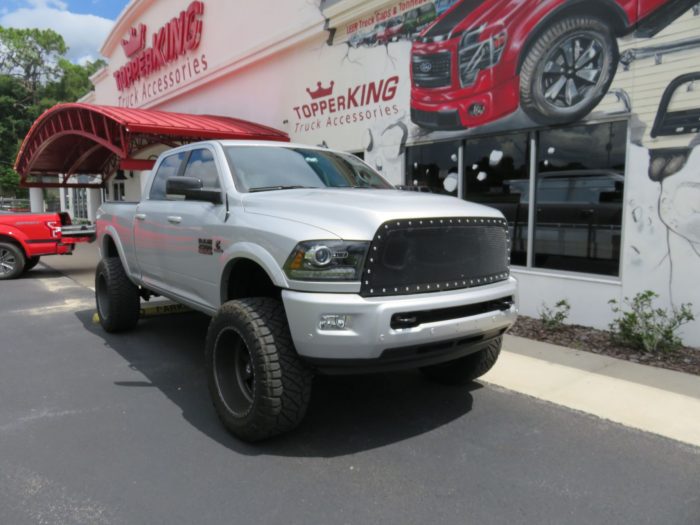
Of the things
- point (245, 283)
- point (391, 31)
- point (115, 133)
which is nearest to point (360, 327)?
point (245, 283)

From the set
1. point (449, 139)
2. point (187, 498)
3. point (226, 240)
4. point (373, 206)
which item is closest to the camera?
point (187, 498)

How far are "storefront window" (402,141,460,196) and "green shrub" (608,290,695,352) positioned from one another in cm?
323

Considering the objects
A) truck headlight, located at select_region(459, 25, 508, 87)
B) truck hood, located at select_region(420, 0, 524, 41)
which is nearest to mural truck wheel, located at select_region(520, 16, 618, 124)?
Result: truck headlight, located at select_region(459, 25, 508, 87)

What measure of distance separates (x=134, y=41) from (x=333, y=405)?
61.5ft

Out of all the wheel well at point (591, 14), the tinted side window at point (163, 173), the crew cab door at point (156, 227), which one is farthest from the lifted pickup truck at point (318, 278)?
the wheel well at point (591, 14)

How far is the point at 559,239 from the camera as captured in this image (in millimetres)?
6875

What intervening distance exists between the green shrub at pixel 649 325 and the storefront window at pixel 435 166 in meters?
3.23

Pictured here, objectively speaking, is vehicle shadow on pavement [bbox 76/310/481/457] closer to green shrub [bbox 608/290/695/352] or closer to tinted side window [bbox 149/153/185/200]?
tinted side window [bbox 149/153/185/200]

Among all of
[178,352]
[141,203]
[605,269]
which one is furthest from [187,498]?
[605,269]

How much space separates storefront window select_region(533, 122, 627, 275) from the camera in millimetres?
6246

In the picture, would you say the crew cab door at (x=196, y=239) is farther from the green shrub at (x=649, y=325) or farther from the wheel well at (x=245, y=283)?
the green shrub at (x=649, y=325)

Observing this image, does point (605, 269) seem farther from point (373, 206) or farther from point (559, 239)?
point (373, 206)

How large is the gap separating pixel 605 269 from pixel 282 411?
187 inches

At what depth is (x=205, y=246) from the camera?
165 inches
